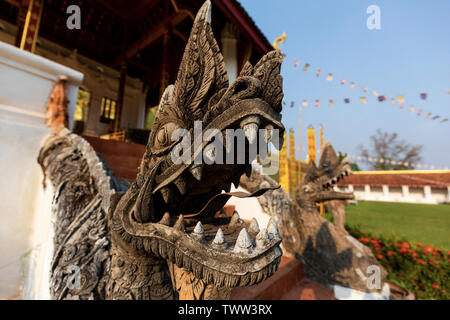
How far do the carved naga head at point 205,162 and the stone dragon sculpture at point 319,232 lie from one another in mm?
2342

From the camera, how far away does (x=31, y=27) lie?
4.44 metres

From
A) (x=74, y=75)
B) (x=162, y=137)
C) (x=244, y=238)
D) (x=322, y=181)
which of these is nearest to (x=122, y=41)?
(x=74, y=75)

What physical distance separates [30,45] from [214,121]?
19.2ft

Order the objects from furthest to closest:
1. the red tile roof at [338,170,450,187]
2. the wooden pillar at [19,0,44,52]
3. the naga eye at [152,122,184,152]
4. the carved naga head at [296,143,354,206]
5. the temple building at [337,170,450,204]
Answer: the temple building at [337,170,450,204], the red tile roof at [338,170,450,187], the wooden pillar at [19,0,44,52], the carved naga head at [296,143,354,206], the naga eye at [152,122,184,152]

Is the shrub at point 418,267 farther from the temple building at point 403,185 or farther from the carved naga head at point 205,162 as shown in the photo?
the temple building at point 403,185

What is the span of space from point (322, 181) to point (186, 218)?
2811 millimetres

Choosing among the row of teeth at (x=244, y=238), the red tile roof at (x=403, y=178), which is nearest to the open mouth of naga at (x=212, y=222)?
the row of teeth at (x=244, y=238)

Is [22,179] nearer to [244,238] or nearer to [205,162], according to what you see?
[205,162]

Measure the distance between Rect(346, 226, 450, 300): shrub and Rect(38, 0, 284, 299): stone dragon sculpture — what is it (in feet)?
11.1

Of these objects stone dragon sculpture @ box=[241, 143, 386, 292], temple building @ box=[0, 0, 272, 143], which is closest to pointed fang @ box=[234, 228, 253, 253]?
stone dragon sculpture @ box=[241, 143, 386, 292]

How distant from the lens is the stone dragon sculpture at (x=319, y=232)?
264cm

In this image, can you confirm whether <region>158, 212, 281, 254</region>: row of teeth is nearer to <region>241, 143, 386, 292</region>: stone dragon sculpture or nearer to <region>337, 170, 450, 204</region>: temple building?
<region>241, 143, 386, 292</region>: stone dragon sculpture

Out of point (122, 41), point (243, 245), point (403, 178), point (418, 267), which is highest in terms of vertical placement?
point (122, 41)

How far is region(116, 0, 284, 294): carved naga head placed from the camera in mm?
743
